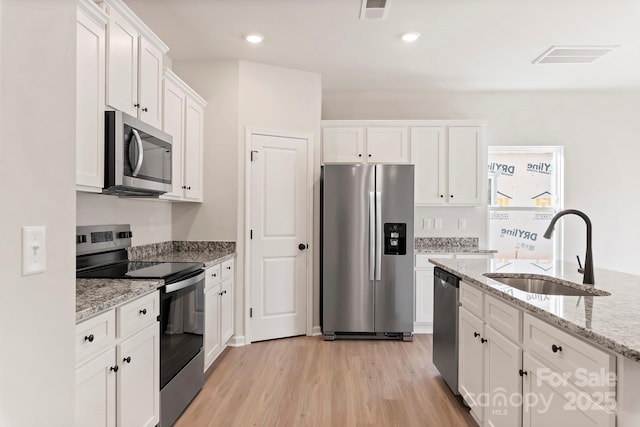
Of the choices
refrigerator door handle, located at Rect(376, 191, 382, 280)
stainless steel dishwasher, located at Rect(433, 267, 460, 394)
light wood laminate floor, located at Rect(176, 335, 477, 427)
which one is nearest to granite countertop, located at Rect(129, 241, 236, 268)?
light wood laminate floor, located at Rect(176, 335, 477, 427)

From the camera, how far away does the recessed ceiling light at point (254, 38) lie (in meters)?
3.21

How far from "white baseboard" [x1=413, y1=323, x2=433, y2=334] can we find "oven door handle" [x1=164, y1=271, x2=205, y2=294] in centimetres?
256

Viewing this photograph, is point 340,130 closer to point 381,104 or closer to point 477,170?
point 381,104

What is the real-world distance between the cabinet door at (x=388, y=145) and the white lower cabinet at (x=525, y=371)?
222 centimetres

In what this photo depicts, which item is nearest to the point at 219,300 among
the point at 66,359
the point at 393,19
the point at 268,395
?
the point at 268,395

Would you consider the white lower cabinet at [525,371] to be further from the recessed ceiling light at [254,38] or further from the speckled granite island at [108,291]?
the recessed ceiling light at [254,38]

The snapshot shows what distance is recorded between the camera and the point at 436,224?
464 centimetres

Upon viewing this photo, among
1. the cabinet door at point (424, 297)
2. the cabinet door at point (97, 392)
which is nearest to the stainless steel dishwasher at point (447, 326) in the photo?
the cabinet door at point (424, 297)

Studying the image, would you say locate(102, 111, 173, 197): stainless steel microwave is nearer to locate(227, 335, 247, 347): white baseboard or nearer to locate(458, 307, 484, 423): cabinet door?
locate(227, 335, 247, 347): white baseboard

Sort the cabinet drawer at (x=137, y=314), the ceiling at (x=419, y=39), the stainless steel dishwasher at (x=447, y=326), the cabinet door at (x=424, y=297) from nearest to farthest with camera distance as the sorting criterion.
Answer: the cabinet drawer at (x=137, y=314), the stainless steel dishwasher at (x=447, y=326), the ceiling at (x=419, y=39), the cabinet door at (x=424, y=297)

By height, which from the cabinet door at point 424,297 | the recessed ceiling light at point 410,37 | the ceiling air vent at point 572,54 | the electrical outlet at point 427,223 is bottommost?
the cabinet door at point 424,297

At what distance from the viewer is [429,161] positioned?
4320 millimetres

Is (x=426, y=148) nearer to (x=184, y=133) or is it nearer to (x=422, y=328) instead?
(x=422, y=328)

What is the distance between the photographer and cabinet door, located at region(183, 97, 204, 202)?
3.25 meters
